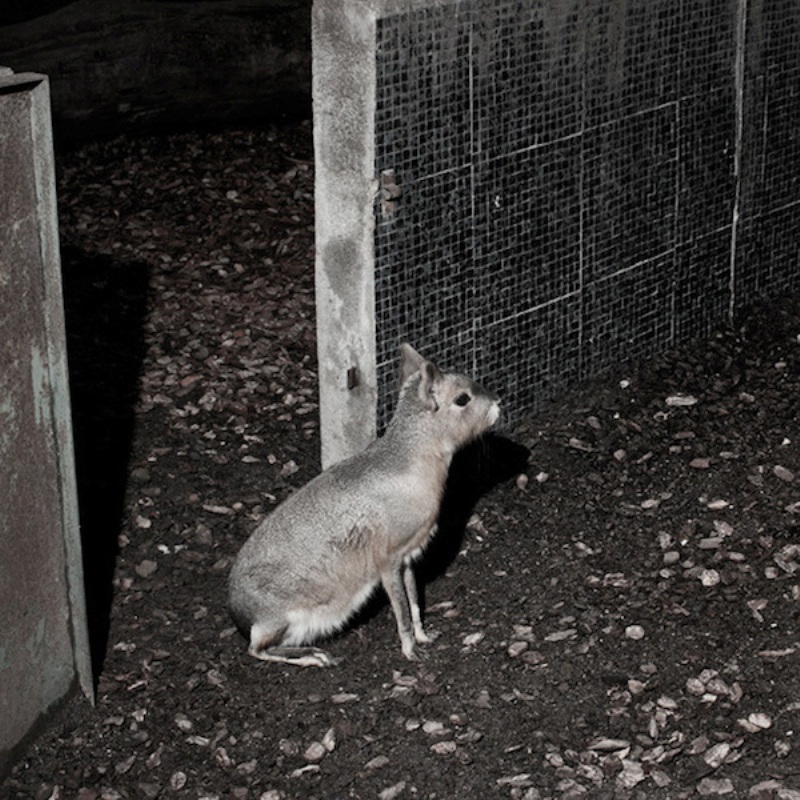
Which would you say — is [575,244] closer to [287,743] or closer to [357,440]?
[357,440]

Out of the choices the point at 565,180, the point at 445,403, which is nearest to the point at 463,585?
the point at 445,403

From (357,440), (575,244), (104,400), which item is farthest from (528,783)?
(104,400)

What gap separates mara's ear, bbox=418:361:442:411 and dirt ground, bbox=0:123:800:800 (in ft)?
3.03

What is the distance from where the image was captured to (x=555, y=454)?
25.5ft

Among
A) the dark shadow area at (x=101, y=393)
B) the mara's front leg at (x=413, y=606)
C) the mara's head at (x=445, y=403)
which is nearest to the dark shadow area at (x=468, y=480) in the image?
the mara's front leg at (x=413, y=606)

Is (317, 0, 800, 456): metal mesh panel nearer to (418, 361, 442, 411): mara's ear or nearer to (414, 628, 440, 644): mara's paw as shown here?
(418, 361, 442, 411): mara's ear

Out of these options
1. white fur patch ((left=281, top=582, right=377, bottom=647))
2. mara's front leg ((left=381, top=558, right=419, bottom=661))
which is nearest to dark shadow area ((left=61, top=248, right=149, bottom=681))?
white fur patch ((left=281, top=582, right=377, bottom=647))

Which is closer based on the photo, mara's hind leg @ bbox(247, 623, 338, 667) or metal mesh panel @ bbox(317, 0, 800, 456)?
mara's hind leg @ bbox(247, 623, 338, 667)

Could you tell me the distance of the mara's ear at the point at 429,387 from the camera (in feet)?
20.8

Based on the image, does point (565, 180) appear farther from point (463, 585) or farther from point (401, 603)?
point (401, 603)

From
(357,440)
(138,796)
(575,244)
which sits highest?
(575,244)

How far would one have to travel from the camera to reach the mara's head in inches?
252

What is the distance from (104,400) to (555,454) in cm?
239

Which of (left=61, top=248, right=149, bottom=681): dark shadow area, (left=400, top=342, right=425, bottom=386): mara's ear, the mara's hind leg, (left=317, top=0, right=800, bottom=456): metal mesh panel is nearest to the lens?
the mara's hind leg
